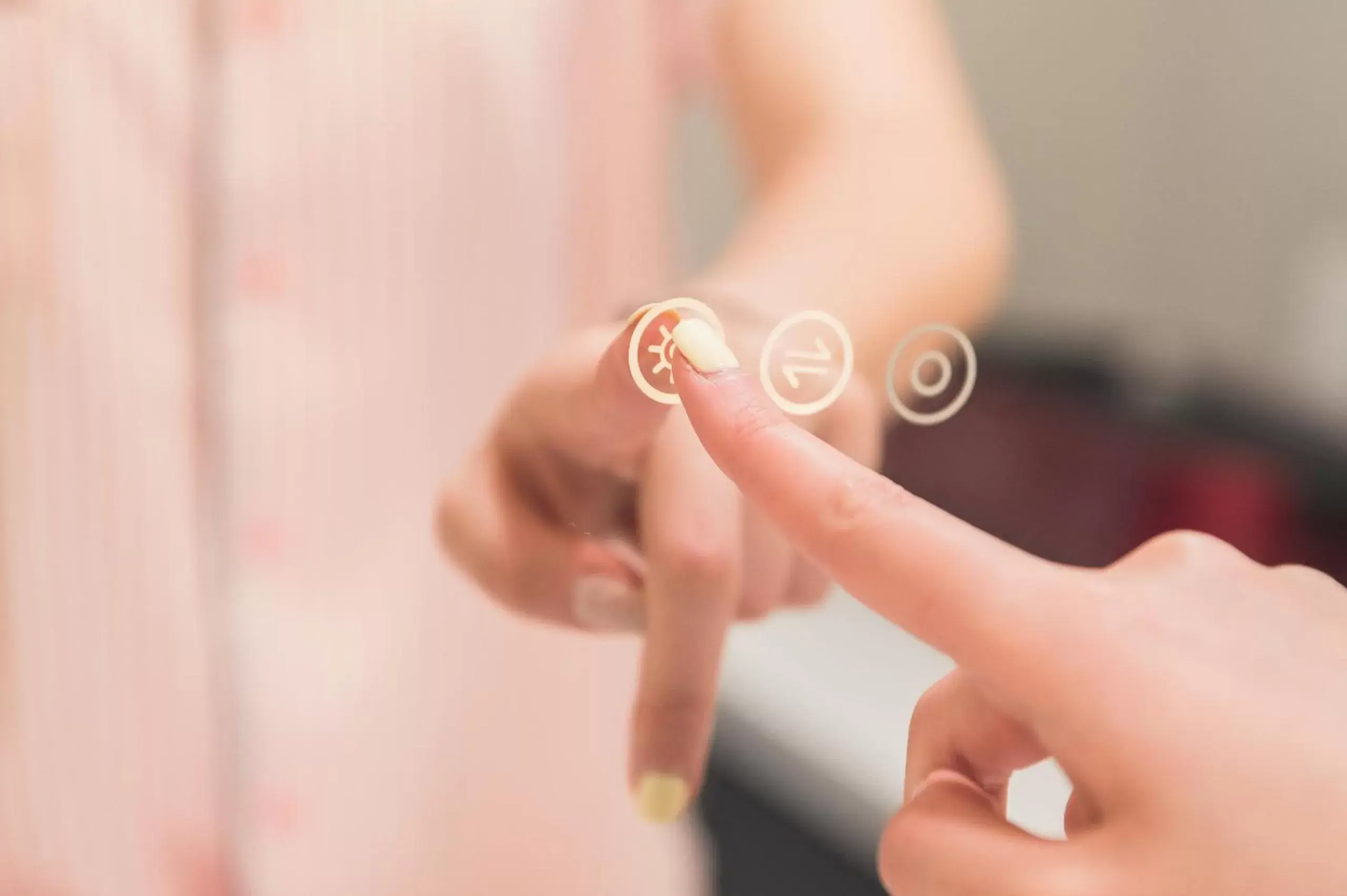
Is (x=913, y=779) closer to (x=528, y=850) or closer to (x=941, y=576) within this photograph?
(x=941, y=576)

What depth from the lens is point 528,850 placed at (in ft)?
1.19

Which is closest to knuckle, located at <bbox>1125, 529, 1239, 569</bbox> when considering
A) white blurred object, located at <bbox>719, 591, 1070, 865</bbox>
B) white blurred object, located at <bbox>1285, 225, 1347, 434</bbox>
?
white blurred object, located at <bbox>719, 591, 1070, 865</bbox>

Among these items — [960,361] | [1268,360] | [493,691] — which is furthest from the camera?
[1268,360]

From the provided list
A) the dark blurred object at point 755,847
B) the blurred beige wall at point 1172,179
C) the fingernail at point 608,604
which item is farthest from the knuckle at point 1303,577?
the dark blurred object at point 755,847

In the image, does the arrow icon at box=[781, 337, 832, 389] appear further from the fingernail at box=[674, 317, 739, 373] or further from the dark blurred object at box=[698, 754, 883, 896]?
the dark blurred object at box=[698, 754, 883, 896]

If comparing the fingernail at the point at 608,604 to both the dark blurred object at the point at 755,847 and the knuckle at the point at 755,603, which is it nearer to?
the knuckle at the point at 755,603

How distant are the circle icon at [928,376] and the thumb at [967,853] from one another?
0.29 feet

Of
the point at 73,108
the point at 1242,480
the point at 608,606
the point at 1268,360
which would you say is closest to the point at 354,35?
the point at 73,108

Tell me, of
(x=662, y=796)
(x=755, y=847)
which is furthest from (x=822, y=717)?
(x=662, y=796)

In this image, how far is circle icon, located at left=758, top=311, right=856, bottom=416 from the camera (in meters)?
0.18

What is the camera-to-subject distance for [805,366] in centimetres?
19

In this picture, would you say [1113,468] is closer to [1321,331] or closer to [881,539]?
[1321,331]

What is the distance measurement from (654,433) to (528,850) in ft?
0.79

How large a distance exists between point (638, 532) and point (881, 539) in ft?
0.22
